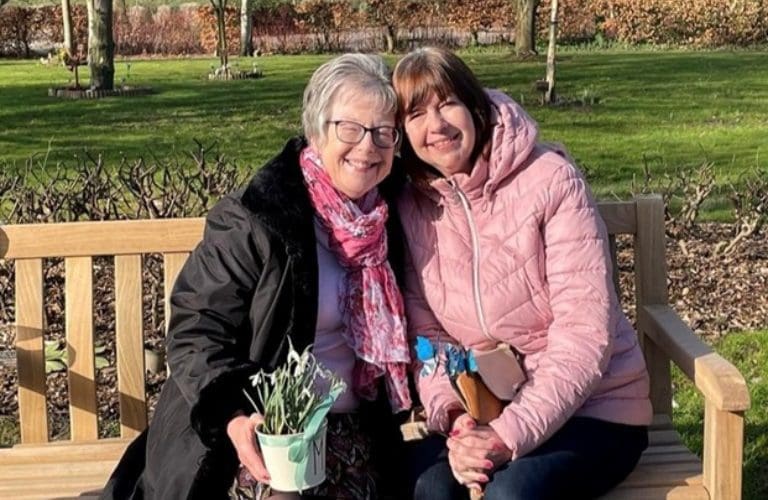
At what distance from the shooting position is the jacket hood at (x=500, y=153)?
3.18m

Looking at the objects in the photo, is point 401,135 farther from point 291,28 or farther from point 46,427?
point 291,28

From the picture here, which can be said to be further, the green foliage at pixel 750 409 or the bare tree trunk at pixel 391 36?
the bare tree trunk at pixel 391 36

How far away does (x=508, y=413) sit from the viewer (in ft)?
9.90

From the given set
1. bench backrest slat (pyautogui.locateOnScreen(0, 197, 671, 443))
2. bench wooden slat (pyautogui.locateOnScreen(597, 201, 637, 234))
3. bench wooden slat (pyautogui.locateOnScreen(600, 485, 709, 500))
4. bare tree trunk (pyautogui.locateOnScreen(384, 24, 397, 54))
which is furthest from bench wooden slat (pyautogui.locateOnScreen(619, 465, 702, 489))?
bare tree trunk (pyautogui.locateOnScreen(384, 24, 397, 54))

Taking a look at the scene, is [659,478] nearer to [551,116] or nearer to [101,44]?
[551,116]

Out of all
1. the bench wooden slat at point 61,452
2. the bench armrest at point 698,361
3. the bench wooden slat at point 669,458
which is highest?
the bench armrest at point 698,361

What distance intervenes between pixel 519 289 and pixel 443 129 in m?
0.50

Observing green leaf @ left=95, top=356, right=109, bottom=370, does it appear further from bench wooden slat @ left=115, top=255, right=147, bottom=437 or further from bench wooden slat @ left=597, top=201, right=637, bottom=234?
bench wooden slat @ left=597, top=201, right=637, bottom=234

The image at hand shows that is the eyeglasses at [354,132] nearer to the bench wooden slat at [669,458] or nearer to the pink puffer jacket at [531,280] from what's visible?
the pink puffer jacket at [531,280]

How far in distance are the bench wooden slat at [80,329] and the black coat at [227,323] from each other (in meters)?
0.66

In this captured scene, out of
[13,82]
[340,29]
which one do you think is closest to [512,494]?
[13,82]

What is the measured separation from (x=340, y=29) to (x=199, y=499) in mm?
30939

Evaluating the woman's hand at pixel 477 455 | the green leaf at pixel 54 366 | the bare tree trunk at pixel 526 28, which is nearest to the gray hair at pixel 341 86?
the woman's hand at pixel 477 455

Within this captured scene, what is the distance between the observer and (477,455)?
2.95 meters
